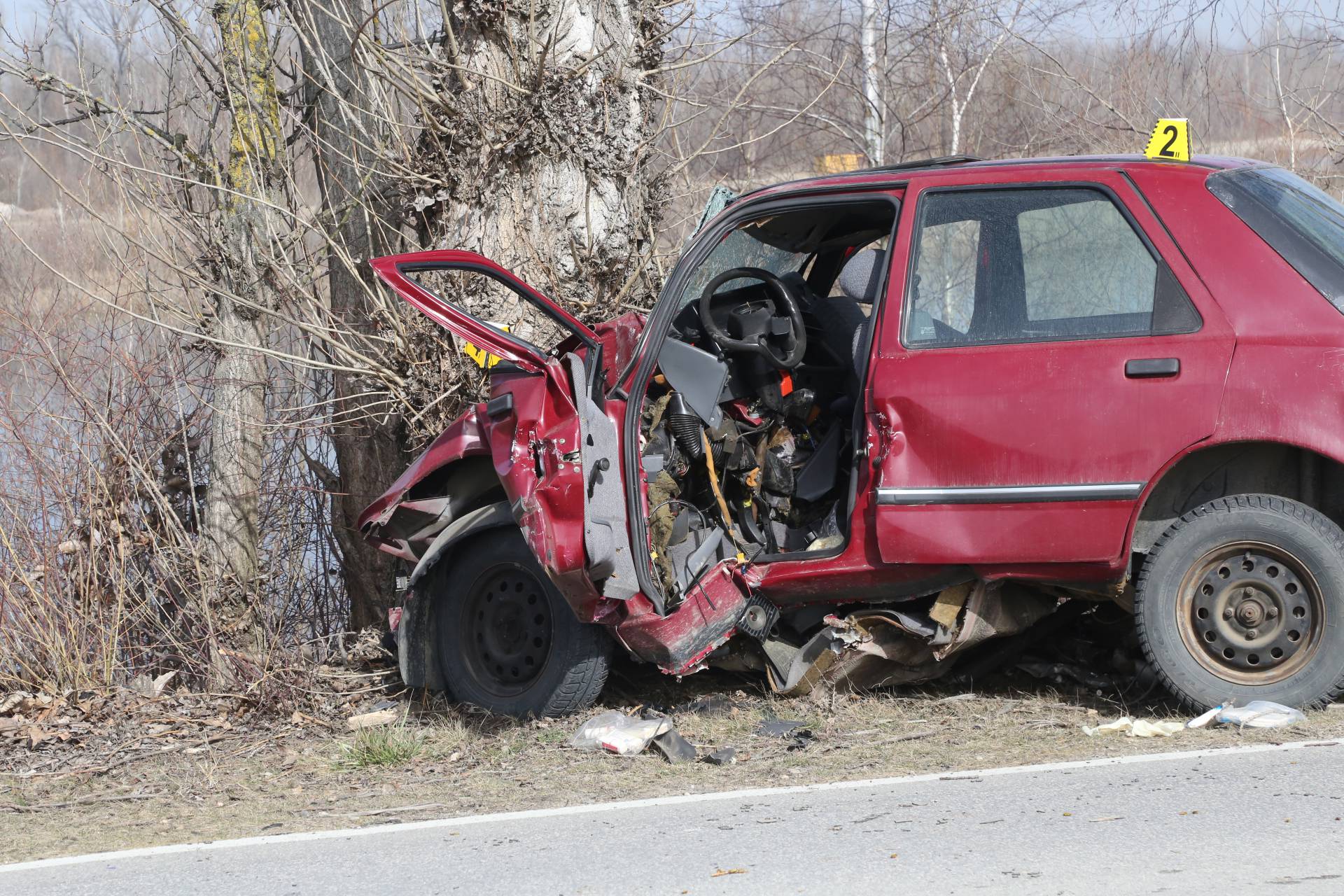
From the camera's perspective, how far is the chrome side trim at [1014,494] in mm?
5000

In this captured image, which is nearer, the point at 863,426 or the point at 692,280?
the point at 863,426

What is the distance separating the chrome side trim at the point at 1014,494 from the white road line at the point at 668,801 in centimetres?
92

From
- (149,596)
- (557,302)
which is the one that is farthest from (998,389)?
(149,596)

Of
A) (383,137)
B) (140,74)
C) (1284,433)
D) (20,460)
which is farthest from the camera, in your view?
(140,74)

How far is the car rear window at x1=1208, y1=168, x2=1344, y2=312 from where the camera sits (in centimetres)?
486

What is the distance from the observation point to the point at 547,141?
7.73 m

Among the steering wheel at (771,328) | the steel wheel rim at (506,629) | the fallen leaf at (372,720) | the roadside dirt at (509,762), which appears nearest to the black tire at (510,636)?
the steel wheel rim at (506,629)

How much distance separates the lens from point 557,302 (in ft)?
25.5

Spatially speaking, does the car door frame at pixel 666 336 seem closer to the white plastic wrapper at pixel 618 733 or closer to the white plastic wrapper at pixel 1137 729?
the white plastic wrapper at pixel 618 733

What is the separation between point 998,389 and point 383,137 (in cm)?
462

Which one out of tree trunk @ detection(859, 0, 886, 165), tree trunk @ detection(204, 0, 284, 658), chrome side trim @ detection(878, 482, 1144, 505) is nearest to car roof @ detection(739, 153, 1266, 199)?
chrome side trim @ detection(878, 482, 1144, 505)

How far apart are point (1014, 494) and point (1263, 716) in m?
1.14

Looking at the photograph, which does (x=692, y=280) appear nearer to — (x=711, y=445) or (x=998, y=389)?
(x=711, y=445)

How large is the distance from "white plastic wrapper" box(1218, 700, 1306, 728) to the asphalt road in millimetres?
237
